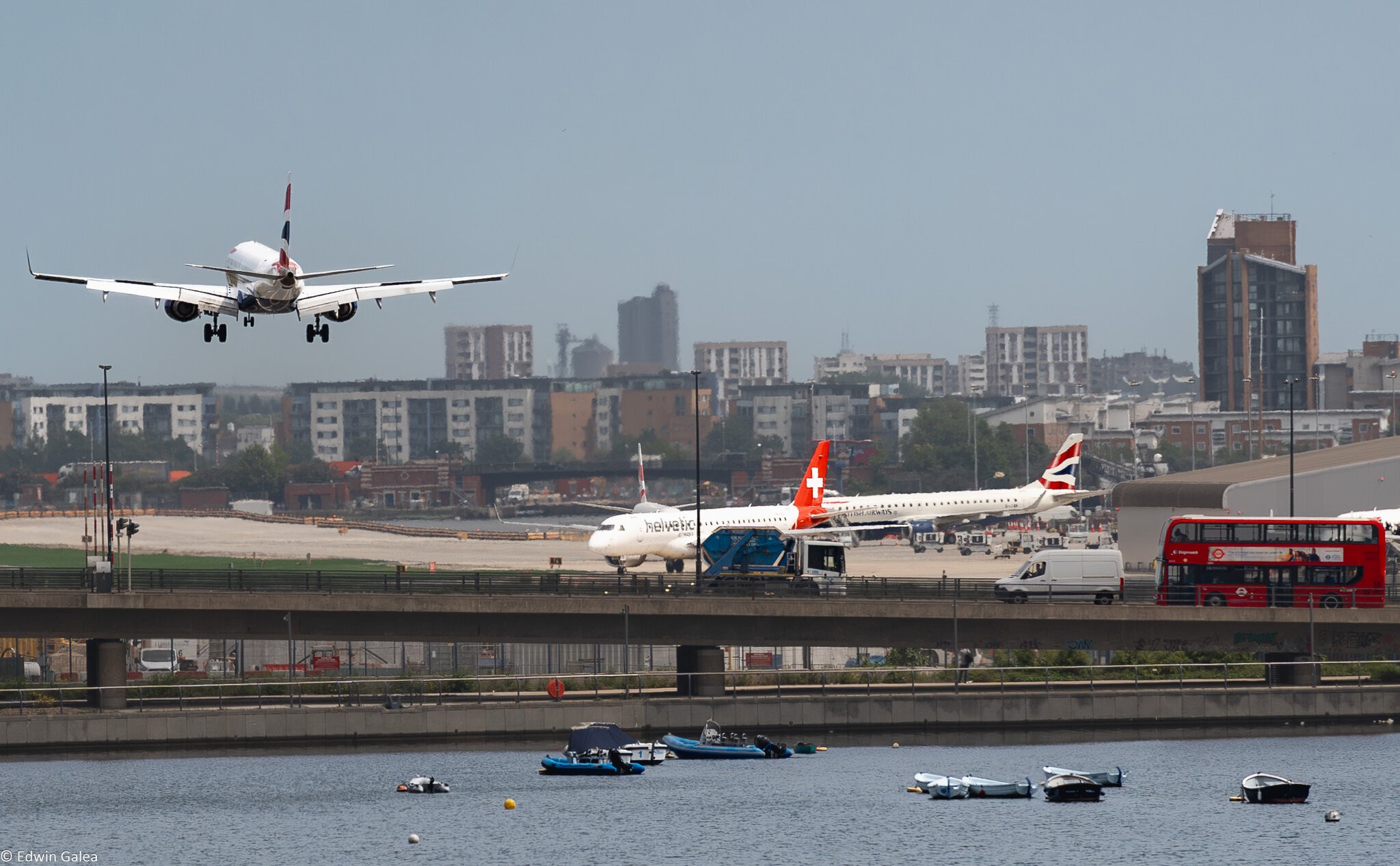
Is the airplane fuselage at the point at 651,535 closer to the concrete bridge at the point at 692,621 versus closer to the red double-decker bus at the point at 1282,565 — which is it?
the concrete bridge at the point at 692,621

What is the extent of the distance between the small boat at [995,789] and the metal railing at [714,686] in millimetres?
9430

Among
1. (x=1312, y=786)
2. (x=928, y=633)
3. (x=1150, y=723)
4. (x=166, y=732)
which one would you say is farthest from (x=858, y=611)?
(x=166, y=732)

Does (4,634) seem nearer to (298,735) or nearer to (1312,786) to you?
(298,735)

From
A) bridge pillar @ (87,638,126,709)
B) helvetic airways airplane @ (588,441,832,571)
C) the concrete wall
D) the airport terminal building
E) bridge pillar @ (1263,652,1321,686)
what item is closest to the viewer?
the concrete wall

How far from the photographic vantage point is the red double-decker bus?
8962 cm

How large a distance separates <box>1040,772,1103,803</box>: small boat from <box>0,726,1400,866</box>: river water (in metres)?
0.46

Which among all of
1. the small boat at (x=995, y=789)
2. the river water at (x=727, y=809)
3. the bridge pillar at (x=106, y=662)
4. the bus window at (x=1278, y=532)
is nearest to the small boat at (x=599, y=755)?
the river water at (x=727, y=809)

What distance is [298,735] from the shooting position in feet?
270

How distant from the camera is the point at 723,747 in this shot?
83.4 m

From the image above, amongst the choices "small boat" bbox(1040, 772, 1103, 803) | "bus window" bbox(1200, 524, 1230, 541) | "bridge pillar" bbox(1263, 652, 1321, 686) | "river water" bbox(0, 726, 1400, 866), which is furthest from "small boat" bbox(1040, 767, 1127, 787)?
"bus window" bbox(1200, 524, 1230, 541)

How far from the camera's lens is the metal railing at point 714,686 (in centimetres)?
8650

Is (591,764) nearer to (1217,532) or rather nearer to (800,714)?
(800,714)

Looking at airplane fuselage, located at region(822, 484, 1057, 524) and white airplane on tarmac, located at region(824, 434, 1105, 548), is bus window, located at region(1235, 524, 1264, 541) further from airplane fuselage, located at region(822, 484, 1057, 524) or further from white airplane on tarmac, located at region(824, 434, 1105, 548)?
white airplane on tarmac, located at region(824, 434, 1105, 548)

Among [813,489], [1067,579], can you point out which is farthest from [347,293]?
[813,489]
